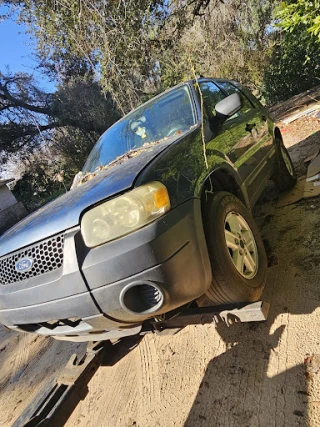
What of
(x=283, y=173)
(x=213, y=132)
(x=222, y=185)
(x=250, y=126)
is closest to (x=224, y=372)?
(x=222, y=185)

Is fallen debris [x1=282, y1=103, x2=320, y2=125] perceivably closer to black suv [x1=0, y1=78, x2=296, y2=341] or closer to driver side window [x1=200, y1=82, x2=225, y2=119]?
driver side window [x1=200, y1=82, x2=225, y2=119]

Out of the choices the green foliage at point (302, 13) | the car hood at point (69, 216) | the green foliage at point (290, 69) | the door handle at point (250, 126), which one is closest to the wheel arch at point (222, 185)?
the car hood at point (69, 216)

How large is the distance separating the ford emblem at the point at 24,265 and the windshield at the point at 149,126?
147 cm

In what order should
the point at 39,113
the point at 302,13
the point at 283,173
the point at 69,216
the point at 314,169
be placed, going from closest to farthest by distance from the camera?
the point at 69,216 → the point at 302,13 → the point at 283,173 → the point at 314,169 → the point at 39,113

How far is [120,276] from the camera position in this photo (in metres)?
1.59

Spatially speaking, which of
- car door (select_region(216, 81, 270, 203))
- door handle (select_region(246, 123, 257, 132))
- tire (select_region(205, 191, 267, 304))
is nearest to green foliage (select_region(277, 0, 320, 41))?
car door (select_region(216, 81, 270, 203))

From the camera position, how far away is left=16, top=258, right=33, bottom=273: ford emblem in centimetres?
182

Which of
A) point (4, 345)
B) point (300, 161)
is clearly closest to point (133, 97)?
point (300, 161)

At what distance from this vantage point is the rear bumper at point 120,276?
1.59 m

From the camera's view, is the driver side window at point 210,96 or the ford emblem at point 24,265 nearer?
the ford emblem at point 24,265

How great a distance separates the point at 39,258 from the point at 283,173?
357 centimetres

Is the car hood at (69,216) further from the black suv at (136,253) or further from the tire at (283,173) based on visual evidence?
the tire at (283,173)

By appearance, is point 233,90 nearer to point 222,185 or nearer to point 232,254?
point 222,185

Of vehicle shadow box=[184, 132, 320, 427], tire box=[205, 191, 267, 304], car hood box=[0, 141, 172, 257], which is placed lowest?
vehicle shadow box=[184, 132, 320, 427]
